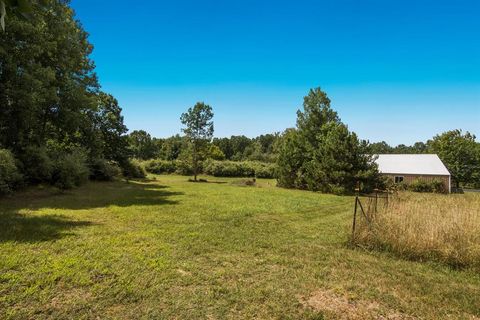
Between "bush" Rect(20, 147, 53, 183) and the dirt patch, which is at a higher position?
"bush" Rect(20, 147, 53, 183)

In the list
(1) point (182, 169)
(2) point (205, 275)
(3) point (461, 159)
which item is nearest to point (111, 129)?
(1) point (182, 169)

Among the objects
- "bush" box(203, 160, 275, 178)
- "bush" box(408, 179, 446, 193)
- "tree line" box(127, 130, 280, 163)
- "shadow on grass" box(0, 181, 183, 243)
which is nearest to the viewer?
"shadow on grass" box(0, 181, 183, 243)

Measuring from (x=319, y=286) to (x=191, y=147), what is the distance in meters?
28.6

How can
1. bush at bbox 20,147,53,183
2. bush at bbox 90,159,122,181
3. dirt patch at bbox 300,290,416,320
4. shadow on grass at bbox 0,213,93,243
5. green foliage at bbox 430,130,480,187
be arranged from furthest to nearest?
green foliage at bbox 430,130,480,187 → bush at bbox 90,159,122,181 → bush at bbox 20,147,53,183 → shadow on grass at bbox 0,213,93,243 → dirt patch at bbox 300,290,416,320

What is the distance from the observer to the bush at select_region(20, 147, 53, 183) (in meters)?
12.7

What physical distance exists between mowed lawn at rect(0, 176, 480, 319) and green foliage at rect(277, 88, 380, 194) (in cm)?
1378

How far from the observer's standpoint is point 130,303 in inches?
139

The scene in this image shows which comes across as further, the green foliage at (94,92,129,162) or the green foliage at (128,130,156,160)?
the green foliage at (128,130,156,160)

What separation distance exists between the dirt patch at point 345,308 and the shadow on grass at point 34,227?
5.63 m

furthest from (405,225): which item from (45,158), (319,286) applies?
(45,158)

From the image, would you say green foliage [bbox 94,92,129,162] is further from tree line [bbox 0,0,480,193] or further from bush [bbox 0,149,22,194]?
bush [bbox 0,149,22,194]

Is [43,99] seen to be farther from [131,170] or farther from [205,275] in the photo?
[131,170]

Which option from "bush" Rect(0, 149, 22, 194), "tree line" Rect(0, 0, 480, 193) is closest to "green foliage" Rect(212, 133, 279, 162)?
"tree line" Rect(0, 0, 480, 193)

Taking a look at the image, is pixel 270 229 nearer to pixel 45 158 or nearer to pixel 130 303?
pixel 130 303
